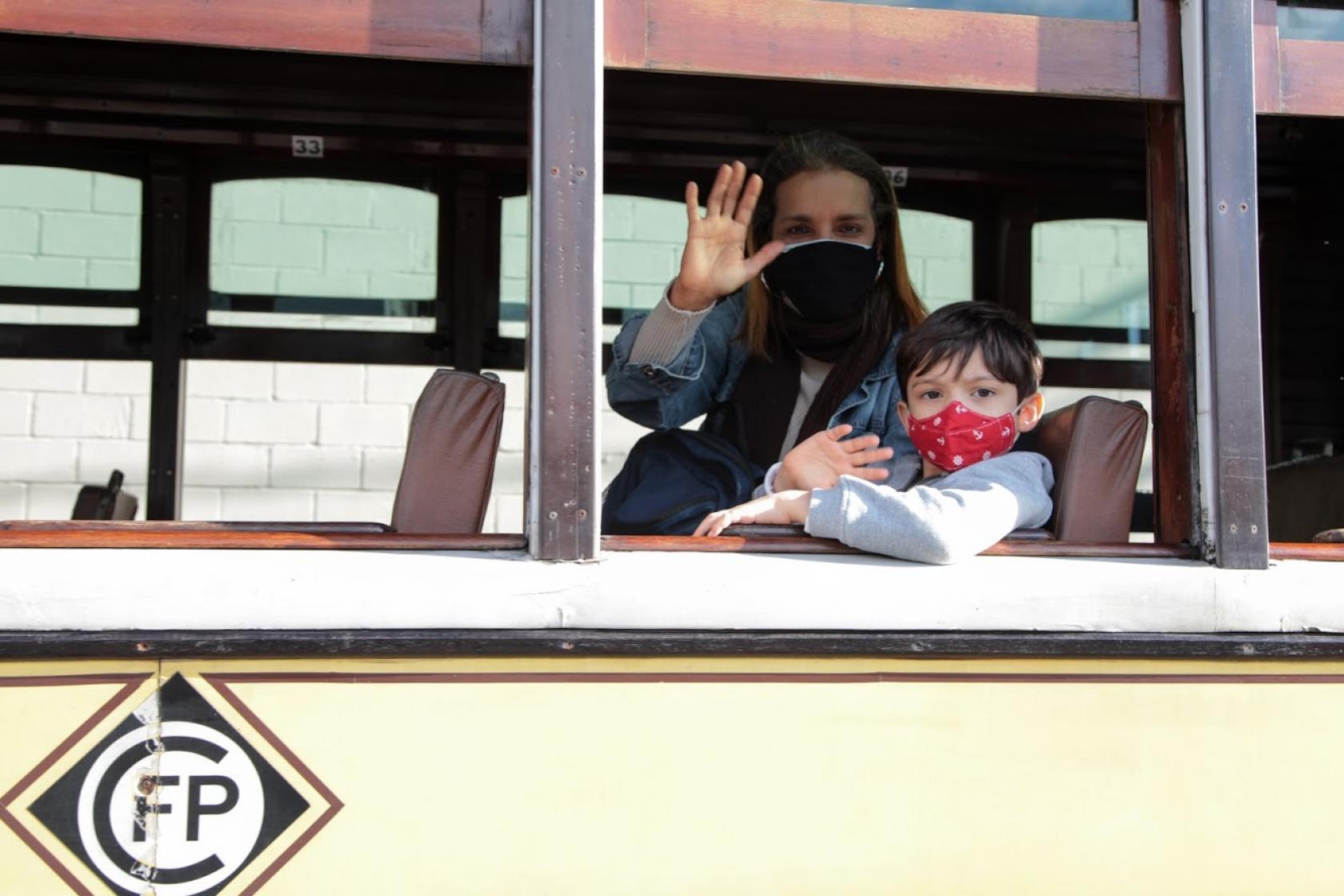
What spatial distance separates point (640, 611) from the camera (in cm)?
166

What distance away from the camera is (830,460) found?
75.6 inches

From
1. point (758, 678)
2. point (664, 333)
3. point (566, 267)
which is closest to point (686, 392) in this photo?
point (664, 333)

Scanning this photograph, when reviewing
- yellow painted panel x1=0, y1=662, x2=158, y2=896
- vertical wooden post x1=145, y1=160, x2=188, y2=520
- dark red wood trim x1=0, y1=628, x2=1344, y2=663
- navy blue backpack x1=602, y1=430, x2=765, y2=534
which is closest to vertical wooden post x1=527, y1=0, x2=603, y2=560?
dark red wood trim x1=0, y1=628, x2=1344, y2=663

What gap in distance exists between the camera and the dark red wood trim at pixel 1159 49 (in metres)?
1.84

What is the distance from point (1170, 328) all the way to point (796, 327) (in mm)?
629

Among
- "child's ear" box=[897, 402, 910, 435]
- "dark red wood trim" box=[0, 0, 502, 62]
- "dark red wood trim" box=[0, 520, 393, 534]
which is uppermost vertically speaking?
"dark red wood trim" box=[0, 0, 502, 62]

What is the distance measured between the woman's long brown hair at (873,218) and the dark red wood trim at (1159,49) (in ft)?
1.98

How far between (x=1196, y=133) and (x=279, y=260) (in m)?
2.28

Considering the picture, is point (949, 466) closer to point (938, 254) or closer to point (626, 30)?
point (626, 30)

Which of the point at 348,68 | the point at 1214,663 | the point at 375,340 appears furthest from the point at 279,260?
the point at 1214,663

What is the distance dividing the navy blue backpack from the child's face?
0.29 m

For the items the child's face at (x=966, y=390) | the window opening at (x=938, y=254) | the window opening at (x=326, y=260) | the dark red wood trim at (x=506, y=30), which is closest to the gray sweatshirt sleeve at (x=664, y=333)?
the child's face at (x=966, y=390)

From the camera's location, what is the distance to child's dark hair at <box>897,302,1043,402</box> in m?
1.99

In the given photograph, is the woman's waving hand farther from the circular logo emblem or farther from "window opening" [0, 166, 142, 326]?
"window opening" [0, 166, 142, 326]
